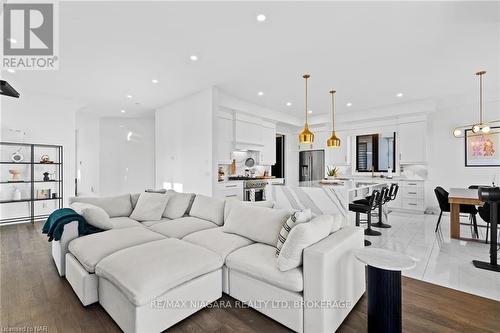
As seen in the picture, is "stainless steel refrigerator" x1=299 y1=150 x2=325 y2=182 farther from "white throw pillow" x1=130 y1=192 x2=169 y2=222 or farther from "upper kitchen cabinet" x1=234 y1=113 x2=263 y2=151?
"white throw pillow" x1=130 y1=192 x2=169 y2=222

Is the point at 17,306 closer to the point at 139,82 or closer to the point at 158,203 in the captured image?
the point at 158,203

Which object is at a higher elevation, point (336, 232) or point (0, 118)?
point (0, 118)

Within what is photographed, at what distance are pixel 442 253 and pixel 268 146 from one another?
4.89m

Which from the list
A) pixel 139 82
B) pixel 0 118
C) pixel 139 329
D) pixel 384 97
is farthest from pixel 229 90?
pixel 0 118

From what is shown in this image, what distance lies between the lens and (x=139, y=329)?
1.62 m

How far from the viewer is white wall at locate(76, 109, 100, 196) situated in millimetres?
7566

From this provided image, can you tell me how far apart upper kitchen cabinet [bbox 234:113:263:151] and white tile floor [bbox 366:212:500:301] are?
12.2 feet

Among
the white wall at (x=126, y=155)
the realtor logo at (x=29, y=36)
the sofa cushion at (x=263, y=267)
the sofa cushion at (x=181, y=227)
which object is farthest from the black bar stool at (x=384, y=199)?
the white wall at (x=126, y=155)

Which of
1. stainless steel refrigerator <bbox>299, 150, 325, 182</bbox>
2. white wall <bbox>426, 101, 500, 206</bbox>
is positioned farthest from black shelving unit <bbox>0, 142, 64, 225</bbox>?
white wall <bbox>426, 101, 500, 206</bbox>

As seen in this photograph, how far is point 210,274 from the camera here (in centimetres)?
208

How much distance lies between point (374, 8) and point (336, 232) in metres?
2.44

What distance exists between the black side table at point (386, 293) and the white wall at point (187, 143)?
146 inches

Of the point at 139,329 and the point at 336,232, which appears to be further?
the point at 336,232

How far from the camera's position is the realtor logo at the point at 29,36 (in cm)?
259
